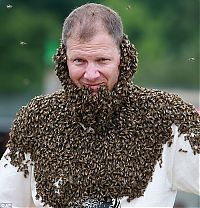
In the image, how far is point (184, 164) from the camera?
5.03 meters

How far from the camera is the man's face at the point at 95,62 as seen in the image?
190 inches

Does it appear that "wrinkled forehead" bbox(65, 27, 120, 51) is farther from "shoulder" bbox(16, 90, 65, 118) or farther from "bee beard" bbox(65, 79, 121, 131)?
"shoulder" bbox(16, 90, 65, 118)

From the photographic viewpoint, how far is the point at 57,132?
516 cm

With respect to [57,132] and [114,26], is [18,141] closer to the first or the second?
[57,132]

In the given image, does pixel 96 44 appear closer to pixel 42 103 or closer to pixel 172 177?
pixel 42 103

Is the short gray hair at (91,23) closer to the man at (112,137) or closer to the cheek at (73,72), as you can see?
the man at (112,137)

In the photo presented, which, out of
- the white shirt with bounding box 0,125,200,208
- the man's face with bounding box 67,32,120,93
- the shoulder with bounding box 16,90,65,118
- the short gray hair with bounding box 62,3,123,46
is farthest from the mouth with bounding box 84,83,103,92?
the white shirt with bounding box 0,125,200,208

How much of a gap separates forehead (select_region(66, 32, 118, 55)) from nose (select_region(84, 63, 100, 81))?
0.08 meters

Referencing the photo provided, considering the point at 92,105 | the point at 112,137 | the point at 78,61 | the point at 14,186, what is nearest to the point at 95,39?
the point at 78,61

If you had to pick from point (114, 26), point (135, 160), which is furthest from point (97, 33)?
point (135, 160)

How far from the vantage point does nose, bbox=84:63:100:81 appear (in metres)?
4.81

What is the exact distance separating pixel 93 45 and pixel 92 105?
0.36 m

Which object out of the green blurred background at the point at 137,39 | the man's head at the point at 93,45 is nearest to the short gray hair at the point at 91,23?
the man's head at the point at 93,45

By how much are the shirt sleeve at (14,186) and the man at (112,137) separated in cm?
19
